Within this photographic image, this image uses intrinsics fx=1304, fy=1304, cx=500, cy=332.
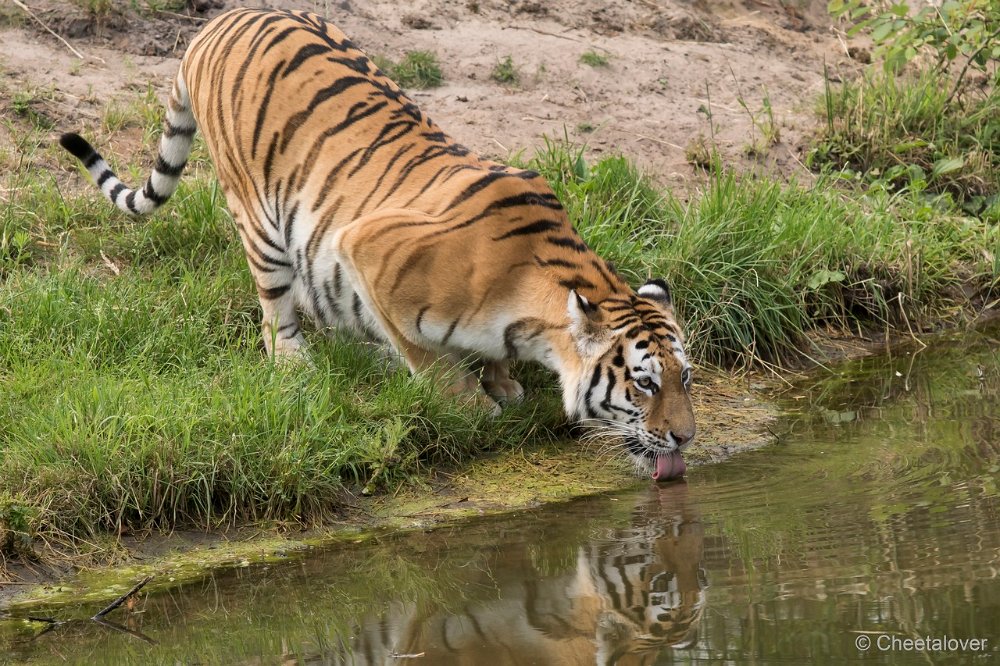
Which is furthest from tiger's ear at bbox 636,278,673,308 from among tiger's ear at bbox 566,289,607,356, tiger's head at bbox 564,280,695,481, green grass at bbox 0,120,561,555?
green grass at bbox 0,120,561,555

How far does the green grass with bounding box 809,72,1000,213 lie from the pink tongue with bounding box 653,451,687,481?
3.40m

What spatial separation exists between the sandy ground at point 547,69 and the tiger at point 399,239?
1.31 meters

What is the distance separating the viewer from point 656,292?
5324 millimetres

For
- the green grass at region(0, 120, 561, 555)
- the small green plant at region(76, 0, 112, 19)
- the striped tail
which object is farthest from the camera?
the small green plant at region(76, 0, 112, 19)

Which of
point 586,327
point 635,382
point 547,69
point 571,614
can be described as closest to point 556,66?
point 547,69

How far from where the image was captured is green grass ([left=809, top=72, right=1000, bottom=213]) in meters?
7.89

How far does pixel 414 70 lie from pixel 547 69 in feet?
3.02

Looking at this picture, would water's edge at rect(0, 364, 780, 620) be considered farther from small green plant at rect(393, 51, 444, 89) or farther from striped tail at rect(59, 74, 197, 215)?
small green plant at rect(393, 51, 444, 89)

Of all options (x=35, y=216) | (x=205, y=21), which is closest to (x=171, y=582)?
(x=35, y=216)

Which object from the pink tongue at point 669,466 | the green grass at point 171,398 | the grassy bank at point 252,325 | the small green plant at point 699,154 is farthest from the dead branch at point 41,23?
the pink tongue at point 669,466

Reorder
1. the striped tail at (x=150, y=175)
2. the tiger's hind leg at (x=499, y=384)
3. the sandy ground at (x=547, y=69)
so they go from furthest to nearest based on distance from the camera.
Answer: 1. the sandy ground at (x=547, y=69)
2. the striped tail at (x=150, y=175)
3. the tiger's hind leg at (x=499, y=384)

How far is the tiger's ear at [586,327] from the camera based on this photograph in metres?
5.00

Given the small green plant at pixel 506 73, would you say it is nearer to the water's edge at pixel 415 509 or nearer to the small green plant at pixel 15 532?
the water's edge at pixel 415 509

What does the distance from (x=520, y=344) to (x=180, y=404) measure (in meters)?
1.34
